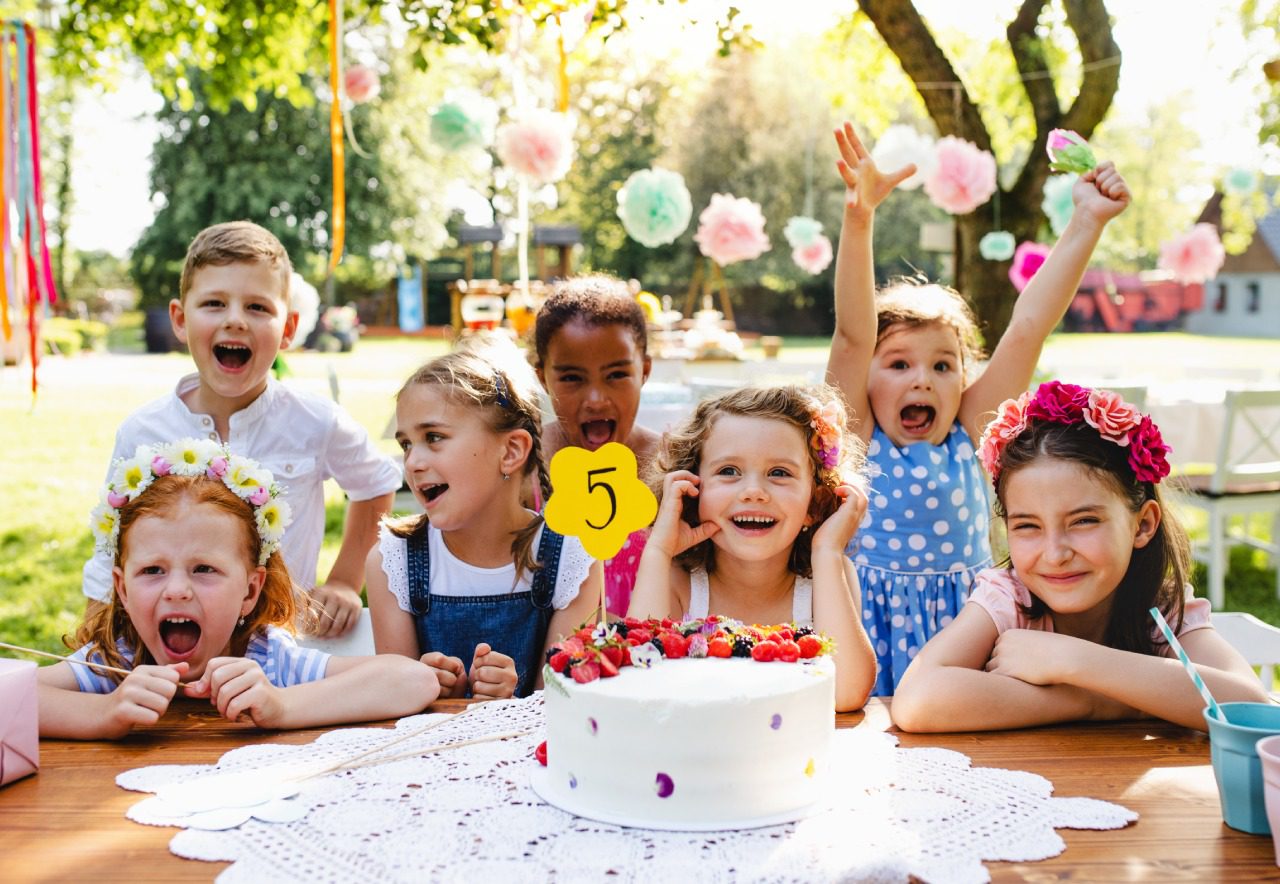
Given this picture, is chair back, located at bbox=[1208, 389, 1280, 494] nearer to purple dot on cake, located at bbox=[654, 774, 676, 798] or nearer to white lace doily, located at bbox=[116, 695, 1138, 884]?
white lace doily, located at bbox=[116, 695, 1138, 884]

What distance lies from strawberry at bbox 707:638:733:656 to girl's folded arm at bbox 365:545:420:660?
3.42 feet

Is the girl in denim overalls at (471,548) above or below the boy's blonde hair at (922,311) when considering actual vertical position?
below

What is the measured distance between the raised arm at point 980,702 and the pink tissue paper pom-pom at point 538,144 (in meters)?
4.44

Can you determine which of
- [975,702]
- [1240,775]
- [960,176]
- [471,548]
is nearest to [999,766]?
[975,702]

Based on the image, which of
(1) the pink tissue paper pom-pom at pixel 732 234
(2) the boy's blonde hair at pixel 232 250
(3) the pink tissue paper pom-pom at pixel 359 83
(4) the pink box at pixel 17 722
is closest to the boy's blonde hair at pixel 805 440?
(4) the pink box at pixel 17 722

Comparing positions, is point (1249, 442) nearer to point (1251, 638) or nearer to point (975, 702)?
point (1251, 638)

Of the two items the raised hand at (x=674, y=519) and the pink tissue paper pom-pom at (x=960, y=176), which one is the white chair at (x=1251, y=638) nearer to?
the raised hand at (x=674, y=519)

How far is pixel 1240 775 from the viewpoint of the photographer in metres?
1.32

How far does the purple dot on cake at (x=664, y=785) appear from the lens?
130cm

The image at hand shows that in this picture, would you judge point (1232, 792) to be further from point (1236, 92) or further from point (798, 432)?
point (1236, 92)

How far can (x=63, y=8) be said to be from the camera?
6.73 metres

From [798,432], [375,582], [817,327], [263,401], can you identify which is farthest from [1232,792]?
[817,327]

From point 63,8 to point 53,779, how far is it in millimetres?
6498

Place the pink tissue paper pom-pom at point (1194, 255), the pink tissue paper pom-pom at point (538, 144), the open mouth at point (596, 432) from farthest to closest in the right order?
1. the pink tissue paper pom-pom at point (1194, 255)
2. the pink tissue paper pom-pom at point (538, 144)
3. the open mouth at point (596, 432)
